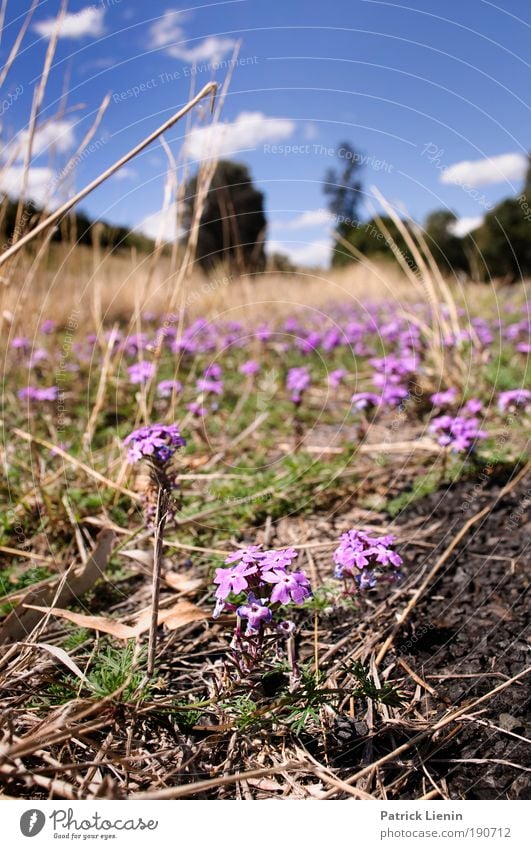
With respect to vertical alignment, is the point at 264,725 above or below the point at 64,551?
below

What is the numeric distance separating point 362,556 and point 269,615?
1.40 ft

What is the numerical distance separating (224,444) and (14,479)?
138 centimetres

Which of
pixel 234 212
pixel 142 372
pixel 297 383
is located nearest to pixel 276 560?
pixel 142 372

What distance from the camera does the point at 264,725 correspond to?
1619 mm

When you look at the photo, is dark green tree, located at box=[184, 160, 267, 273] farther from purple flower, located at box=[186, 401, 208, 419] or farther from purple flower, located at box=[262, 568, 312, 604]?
purple flower, located at box=[262, 568, 312, 604]

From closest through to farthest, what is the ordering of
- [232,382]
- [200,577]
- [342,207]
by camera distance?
[200,577] → [342,207] → [232,382]

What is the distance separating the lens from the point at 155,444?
1882 millimetres

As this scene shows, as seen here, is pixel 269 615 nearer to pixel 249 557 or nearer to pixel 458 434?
pixel 249 557

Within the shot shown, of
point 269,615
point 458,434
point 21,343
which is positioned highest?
point 21,343

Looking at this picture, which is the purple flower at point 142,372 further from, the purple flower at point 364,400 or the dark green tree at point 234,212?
the dark green tree at point 234,212

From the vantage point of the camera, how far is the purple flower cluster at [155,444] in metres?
1.88
